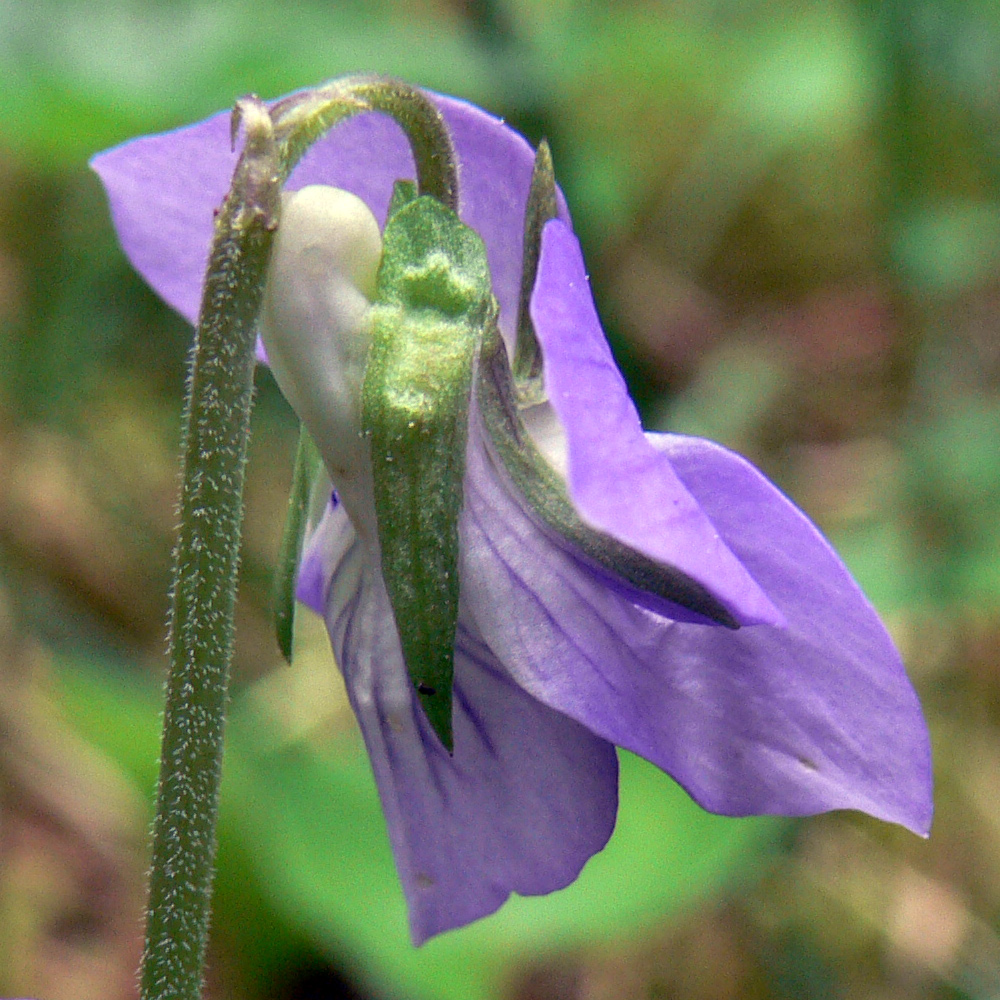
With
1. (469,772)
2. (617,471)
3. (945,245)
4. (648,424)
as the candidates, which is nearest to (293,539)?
(469,772)

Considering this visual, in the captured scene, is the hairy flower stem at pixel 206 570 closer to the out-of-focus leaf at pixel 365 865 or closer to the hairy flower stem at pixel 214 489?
the hairy flower stem at pixel 214 489

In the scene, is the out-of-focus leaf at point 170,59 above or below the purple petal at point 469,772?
below

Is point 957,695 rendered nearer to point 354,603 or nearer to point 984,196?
point 984,196

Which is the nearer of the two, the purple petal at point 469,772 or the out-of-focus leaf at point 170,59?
the purple petal at point 469,772

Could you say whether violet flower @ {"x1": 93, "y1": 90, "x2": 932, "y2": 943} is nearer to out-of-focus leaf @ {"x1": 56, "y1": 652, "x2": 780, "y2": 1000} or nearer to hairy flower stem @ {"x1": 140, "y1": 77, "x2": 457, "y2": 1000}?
hairy flower stem @ {"x1": 140, "y1": 77, "x2": 457, "y2": 1000}

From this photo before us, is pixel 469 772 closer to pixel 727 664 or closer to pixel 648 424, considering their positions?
pixel 727 664

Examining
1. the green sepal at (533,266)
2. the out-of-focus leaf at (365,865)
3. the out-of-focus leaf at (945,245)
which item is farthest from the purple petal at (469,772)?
the out-of-focus leaf at (945,245)

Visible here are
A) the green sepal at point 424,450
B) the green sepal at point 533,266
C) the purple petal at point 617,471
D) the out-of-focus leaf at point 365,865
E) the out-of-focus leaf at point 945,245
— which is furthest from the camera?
the out-of-focus leaf at point 945,245

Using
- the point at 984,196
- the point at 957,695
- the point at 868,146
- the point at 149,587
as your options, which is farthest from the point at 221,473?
the point at 868,146
